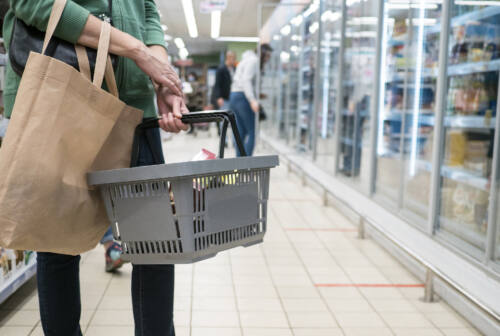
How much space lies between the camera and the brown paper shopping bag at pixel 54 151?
3.18 feet

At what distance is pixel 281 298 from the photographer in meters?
2.52

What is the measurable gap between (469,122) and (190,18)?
1182 cm

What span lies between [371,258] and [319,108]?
132 inches

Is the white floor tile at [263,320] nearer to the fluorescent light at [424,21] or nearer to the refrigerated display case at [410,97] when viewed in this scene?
the refrigerated display case at [410,97]

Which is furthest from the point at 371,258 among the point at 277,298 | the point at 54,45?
the point at 54,45

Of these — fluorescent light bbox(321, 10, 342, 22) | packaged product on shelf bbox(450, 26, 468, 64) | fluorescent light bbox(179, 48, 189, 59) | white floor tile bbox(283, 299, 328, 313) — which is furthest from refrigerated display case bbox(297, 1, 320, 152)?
fluorescent light bbox(179, 48, 189, 59)

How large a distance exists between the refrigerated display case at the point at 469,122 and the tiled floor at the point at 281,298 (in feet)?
1.49

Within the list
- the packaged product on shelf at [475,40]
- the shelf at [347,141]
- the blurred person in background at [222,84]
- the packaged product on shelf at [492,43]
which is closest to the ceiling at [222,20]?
the blurred person in background at [222,84]

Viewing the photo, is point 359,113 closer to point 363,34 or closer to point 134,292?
point 363,34

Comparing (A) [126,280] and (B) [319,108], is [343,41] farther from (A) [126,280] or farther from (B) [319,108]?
(A) [126,280]

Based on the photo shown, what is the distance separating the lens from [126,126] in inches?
48.0

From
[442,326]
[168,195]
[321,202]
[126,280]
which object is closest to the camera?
[168,195]

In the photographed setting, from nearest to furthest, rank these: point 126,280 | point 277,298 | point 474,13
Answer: point 277,298 → point 126,280 → point 474,13

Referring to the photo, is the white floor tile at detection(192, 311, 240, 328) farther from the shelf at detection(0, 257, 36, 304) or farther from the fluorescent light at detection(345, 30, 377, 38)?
the fluorescent light at detection(345, 30, 377, 38)
